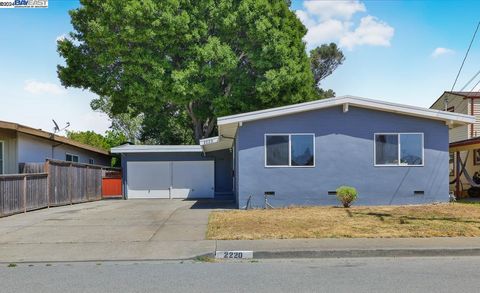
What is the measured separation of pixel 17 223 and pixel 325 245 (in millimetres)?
8947

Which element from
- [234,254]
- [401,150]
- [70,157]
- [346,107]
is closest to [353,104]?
[346,107]

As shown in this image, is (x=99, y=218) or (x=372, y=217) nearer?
(x=372, y=217)

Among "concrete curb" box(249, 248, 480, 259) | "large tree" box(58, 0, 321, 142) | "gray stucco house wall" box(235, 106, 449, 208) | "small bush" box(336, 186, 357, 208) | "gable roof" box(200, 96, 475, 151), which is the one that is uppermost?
"large tree" box(58, 0, 321, 142)

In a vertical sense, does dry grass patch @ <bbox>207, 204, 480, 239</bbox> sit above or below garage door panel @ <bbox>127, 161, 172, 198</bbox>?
below

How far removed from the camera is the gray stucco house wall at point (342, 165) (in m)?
15.9

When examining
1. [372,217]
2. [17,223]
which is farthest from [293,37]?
[17,223]

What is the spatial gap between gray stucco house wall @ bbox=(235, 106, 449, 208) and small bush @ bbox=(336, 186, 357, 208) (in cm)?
68

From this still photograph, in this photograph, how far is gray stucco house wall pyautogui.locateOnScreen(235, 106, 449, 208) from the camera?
1588cm

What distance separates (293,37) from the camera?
26703 millimetres

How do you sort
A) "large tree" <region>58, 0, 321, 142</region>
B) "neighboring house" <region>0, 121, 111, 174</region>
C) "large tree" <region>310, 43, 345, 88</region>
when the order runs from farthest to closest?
"large tree" <region>310, 43, 345, 88</region> → "large tree" <region>58, 0, 321, 142</region> → "neighboring house" <region>0, 121, 111, 174</region>

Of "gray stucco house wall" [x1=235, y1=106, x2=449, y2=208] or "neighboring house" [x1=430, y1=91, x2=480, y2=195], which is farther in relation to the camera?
"neighboring house" [x1=430, y1=91, x2=480, y2=195]

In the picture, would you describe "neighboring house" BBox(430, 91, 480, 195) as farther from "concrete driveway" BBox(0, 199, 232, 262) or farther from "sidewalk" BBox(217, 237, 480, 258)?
"concrete driveway" BBox(0, 199, 232, 262)

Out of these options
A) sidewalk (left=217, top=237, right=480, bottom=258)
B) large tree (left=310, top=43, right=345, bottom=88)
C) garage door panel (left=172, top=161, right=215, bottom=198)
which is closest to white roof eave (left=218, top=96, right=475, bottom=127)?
sidewalk (left=217, top=237, right=480, bottom=258)

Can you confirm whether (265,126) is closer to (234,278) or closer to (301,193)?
(301,193)
